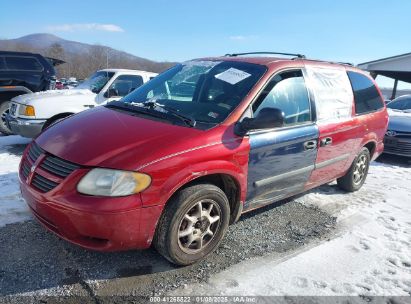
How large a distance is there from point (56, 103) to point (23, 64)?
3.54m

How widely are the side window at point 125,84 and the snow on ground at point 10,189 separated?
2200 millimetres

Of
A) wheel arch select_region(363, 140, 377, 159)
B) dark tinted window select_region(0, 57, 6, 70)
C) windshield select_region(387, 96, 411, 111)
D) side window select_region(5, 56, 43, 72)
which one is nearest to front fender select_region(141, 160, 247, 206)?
wheel arch select_region(363, 140, 377, 159)

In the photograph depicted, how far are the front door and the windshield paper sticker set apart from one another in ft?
0.94

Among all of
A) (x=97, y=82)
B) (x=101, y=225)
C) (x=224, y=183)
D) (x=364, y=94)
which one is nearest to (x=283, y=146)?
(x=224, y=183)

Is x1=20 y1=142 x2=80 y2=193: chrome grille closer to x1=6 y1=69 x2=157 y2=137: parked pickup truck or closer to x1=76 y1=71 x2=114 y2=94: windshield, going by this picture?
x1=6 y1=69 x2=157 y2=137: parked pickup truck

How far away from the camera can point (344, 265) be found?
11.0 ft

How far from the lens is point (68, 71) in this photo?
58562mm

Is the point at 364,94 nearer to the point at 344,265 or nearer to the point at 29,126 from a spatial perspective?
the point at 344,265

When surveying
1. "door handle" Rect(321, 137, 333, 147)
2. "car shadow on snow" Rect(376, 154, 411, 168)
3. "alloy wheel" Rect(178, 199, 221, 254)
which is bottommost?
"car shadow on snow" Rect(376, 154, 411, 168)

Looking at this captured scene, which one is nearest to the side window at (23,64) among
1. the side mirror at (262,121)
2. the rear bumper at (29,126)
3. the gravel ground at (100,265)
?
the rear bumper at (29,126)

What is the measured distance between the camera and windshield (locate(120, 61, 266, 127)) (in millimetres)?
3410

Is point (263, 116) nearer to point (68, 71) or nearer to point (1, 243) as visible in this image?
point (1, 243)

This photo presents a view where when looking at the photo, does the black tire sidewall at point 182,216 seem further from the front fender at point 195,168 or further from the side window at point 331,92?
the side window at point 331,92

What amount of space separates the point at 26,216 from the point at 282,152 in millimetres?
2765
